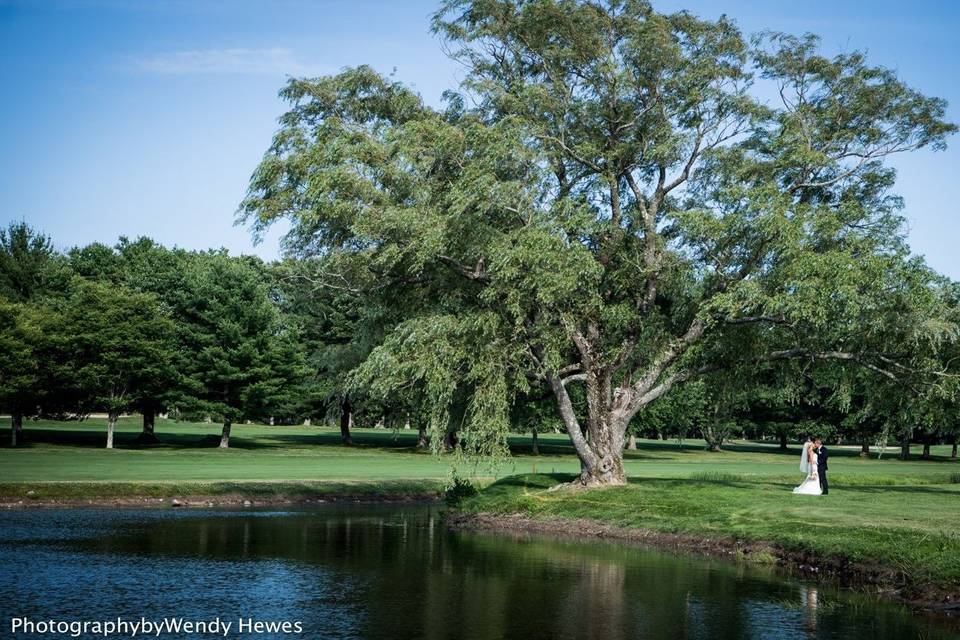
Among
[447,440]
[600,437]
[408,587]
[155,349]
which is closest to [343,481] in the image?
[600,437]

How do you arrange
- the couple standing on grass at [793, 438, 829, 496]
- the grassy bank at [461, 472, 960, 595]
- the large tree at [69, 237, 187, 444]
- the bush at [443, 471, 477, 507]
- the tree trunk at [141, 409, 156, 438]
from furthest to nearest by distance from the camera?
the tree trunk at [141, 409, 156, 438]
the large tree at [69, 237, 187, 444]
the bush at [443, 471, 477, 507]
the couple standing on grass at [793, 438, 829, 496]
the grassy bank at [461, 472, 960, 595]

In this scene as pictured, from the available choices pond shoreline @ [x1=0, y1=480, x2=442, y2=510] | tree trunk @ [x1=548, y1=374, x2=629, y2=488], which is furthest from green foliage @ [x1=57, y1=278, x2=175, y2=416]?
tree trunk @ [x1=548, y1=374, x2=629, y2=488]

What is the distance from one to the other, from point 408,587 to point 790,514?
13258 millimetres

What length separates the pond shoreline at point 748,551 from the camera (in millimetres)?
19312

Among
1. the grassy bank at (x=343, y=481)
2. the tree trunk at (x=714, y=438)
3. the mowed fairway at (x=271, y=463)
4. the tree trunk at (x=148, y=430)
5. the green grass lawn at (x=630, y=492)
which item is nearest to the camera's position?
the green grass lawn at (x=630, y=492)

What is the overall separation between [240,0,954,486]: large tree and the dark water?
274 inches

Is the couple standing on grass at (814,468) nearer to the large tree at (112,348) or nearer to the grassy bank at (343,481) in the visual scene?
the grassy bank at (343,481)

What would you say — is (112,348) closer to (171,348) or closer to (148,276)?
(171,348)

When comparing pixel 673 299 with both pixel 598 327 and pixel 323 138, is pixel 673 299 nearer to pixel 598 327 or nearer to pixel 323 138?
pixel 598 327

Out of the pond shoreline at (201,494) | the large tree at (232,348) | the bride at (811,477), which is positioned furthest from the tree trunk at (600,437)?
the large tree at (232,348)

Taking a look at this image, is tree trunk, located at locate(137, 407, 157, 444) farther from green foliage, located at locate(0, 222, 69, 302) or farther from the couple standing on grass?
the couple standing on grass

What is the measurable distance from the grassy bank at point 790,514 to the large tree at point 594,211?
9.52 ft

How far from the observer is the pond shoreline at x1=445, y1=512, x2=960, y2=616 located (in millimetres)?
19312

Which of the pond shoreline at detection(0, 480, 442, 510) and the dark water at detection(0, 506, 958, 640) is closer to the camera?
the dark water at detection(0, 506, 958, 640)
